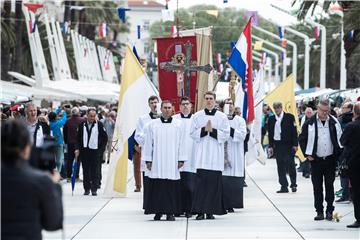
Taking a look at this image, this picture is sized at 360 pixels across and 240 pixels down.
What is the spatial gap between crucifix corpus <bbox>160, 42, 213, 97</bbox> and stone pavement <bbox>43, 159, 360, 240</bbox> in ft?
7.53

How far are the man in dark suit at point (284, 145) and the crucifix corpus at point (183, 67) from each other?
3.07m

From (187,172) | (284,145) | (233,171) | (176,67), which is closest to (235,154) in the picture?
(233,171)

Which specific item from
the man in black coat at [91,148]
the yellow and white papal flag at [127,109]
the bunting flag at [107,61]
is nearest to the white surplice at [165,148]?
the yellow and white papal flag at [127,109]

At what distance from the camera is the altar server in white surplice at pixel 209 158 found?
52.6 feet

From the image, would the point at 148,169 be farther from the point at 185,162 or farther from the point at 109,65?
the point at 109,65

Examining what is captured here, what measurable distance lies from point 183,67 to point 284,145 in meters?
3.66

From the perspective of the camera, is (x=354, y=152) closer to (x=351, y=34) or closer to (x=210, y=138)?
(x=210, y=138)

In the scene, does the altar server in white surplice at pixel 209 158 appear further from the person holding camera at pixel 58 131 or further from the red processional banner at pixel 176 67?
the person holding camera at pixel 58 131

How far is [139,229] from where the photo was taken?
1469 cm

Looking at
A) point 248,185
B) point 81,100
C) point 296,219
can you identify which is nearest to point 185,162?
point 296,219

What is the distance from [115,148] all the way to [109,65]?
7139 cm

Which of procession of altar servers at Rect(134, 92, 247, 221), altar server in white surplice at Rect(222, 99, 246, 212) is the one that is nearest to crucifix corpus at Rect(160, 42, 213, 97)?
altar server in white surplice at Rect(222, 99, 246, 212)

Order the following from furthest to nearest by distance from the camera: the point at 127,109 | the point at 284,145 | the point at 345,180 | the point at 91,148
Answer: the point at 284,145
the point at 91,148
the point at 127,109
the point at 345,180

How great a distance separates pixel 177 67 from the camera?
761 inches
